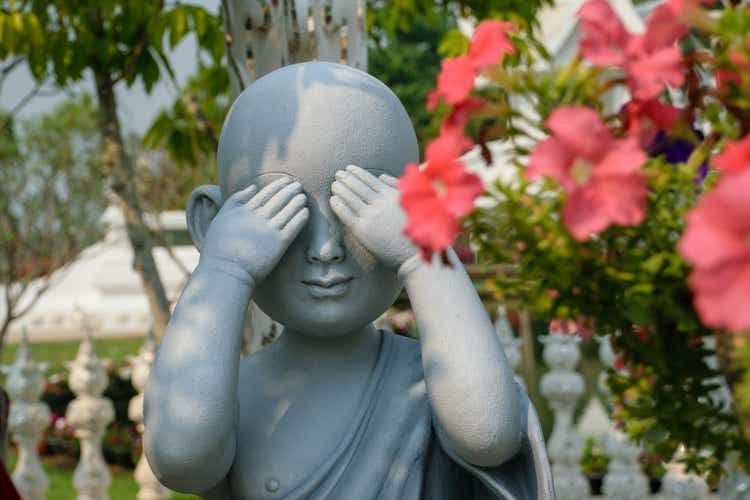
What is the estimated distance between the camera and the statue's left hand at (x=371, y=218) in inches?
91.7

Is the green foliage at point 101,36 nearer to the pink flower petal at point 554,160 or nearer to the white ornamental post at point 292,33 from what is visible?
the white ornamental post at point 292,33

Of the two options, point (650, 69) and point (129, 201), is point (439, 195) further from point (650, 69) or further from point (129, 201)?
point (129, 201)

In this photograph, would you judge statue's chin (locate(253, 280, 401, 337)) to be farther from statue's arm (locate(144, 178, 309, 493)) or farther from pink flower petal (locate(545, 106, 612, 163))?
pink flower petal (locate(545, 106, 612, 163))

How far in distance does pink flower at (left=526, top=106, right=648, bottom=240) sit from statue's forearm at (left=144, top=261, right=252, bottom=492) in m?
1.24

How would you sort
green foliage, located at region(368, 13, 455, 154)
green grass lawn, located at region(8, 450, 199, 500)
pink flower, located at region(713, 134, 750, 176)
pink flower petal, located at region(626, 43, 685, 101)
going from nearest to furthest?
pink flower, located at region(713, 134, 750, 176) < pink flower petal, located at region(626, 43, 685, 101) < green grass lawn, located at region(8, 450, 199, 500) < green foliage, located at region(368, 13, 455, 154)

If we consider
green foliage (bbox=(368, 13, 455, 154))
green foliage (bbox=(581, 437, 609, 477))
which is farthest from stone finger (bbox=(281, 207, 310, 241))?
green foliage (bbox=(368, 13, 455, 154))

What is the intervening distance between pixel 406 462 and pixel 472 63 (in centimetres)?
130

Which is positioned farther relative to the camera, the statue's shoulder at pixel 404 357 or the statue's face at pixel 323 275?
the statue's shoulder at pixel 404 357

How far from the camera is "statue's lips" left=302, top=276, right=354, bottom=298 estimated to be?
2.38 m

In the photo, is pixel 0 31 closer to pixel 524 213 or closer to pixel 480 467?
pixel 480 467

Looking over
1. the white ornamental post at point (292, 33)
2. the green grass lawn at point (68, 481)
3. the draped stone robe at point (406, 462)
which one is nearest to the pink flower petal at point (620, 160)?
the draped stone robe at point (406, 462)

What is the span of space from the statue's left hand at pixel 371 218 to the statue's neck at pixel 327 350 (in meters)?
0.27

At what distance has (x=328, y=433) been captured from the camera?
2.43m

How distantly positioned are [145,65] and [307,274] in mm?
3149
